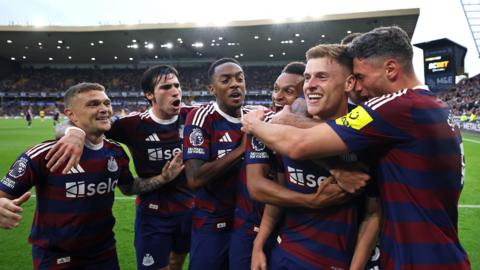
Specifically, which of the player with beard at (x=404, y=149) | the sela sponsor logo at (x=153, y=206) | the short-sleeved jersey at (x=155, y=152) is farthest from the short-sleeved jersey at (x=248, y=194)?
the sela sponsor logo at (x=153, y=206)

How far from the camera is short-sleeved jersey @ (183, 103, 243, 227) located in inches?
121

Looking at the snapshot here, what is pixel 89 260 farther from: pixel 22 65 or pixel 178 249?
pixel 22 65

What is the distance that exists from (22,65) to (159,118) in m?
64.2

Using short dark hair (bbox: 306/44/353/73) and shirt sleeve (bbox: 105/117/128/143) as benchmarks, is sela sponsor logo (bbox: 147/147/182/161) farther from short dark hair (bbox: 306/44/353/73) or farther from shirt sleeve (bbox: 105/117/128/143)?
short dark hair (bbox: 306/44/353/73)

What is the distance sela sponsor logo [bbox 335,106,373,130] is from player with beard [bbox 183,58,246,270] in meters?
1.17

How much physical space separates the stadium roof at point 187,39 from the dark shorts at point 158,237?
107 ft

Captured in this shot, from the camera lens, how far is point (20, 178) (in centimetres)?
263

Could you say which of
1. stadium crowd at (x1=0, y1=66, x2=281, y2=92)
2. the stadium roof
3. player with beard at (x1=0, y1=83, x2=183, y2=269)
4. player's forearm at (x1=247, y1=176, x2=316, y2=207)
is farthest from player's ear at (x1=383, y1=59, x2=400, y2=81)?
stadium crowd at (x1=0, y1=66, x2=281, y2=92)

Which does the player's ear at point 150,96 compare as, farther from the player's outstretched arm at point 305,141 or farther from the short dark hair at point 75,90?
the player's outstretched arm at point 305,141

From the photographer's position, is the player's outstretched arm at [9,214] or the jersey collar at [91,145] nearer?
the player's outstretched arm at [9,214]

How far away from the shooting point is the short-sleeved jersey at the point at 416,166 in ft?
5.73

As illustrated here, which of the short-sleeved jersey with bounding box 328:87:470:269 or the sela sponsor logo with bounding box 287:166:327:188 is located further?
the sela sponsor logo with bounding box 287:166:327:188

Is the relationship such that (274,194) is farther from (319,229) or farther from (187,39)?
(187,39)

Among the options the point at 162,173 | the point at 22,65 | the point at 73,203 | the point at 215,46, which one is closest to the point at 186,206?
the point at 162,173
